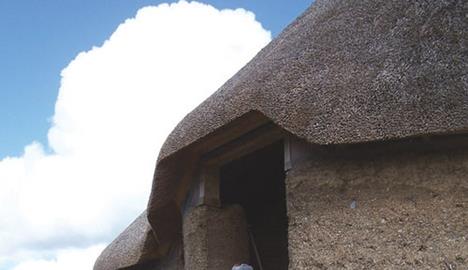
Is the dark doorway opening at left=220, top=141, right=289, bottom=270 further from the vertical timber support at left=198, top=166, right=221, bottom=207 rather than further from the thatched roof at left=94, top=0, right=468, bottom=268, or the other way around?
the thatched roof at left=94, top=0, right=468, bottom=268

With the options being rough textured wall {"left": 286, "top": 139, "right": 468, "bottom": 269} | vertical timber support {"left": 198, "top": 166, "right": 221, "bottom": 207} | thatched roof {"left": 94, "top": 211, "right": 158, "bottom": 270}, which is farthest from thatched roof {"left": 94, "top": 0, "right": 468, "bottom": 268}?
thatched roof {"left": 94, "top": 211, "right": 158, "bottom": 270}

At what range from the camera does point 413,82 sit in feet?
15.3

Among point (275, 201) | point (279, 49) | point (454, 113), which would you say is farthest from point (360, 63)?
point (275, 201)

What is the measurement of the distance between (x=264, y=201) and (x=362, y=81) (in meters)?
4.73

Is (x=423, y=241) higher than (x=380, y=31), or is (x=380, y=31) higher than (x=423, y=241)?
Result: (x=380, y=31)

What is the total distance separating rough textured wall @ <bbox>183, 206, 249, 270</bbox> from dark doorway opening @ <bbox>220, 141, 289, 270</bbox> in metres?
1.52

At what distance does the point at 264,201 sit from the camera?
30.9 ft

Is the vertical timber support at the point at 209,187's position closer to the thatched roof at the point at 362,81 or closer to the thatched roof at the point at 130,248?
the thatched roof at the point at 362,81

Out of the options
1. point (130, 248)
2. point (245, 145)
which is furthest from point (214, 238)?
point (130, 248)

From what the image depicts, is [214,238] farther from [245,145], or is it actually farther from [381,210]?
[381,210]

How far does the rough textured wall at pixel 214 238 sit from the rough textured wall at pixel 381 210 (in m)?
1.70

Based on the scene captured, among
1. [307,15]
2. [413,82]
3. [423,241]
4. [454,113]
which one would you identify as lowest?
[423,241]

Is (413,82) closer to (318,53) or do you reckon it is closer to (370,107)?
(370,107)

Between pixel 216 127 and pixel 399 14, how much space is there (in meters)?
1.96
